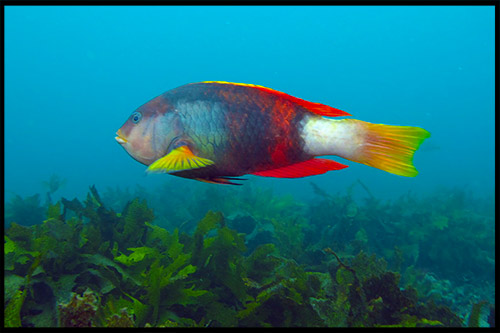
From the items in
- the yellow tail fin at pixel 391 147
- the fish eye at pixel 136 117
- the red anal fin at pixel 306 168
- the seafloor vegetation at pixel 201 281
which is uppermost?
the fish eye at pixel 136 117

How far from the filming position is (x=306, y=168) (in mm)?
1585

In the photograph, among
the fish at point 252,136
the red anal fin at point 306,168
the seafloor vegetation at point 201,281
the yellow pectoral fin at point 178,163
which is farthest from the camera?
the seafloor vegetation at point 201,281

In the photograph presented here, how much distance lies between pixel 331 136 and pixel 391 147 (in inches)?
11.3

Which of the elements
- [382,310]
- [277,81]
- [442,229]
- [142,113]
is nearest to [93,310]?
[142,113]

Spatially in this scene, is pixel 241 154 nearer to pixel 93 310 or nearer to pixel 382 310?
pixel 93 310

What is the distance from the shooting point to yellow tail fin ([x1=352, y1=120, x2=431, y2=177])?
4.46ft

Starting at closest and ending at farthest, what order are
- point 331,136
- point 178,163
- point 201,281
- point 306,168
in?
point 178,163, point 331,136, point 306,168, point 201,281

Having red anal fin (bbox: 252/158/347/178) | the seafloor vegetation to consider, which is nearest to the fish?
red anal fin (bbox: 252/158/347/178)

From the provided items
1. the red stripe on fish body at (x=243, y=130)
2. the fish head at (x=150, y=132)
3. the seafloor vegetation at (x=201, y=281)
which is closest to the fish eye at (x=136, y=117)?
the fish head at (x=150, y=132)

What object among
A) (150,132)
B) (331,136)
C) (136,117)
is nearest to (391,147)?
(331,136)

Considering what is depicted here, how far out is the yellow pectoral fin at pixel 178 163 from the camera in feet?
4.29

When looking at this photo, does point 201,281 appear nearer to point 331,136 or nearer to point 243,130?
point 243,130

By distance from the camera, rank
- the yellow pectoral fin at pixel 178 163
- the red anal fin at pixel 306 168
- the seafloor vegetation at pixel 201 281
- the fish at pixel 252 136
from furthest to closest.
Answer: the seafloor vegetation at pixel 201 281 < the red anal fin at pixel 306 168 < the fish at pixel 252 136 < the yellow pectoral fin at pixel 178 163

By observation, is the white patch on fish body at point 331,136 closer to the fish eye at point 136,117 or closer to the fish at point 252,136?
the fish at point 252,136
